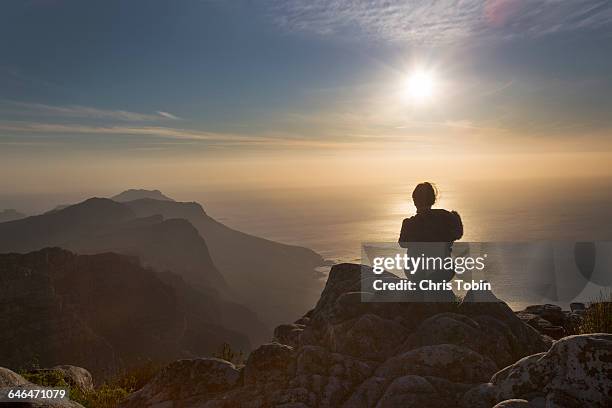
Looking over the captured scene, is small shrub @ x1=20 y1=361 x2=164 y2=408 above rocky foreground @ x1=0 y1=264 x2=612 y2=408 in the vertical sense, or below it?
below

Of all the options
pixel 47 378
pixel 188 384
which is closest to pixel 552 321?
pixel 188 384

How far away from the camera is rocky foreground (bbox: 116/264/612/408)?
455 centimetres

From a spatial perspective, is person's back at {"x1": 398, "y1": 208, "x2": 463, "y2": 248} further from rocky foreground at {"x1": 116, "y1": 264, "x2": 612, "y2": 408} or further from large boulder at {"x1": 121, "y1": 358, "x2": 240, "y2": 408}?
large boulder at {"x1": 121, "y1": 358, "x2": 240, "y2": 408}

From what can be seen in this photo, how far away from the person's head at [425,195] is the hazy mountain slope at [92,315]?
5955cm

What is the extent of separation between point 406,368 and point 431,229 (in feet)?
13.0

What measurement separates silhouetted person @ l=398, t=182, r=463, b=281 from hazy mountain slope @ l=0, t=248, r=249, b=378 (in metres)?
59.1

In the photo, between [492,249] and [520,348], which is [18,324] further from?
[492,249]

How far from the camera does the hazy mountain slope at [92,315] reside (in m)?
65.9

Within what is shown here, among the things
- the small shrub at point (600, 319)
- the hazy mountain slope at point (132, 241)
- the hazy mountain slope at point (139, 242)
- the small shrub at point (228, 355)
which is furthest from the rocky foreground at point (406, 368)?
the hazy mountain slope at point (132, 241)

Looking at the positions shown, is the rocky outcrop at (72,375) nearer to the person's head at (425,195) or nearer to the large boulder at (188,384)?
the large boulder at (188,384)

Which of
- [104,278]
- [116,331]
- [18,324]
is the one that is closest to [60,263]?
[104,278]

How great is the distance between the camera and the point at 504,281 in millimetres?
109562

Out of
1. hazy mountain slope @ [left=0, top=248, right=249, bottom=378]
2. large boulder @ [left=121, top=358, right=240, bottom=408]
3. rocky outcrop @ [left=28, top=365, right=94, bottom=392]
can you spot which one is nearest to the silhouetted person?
large boulder @ [left=121, top=358, right=240, bottom=408]

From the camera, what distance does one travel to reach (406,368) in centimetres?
628
